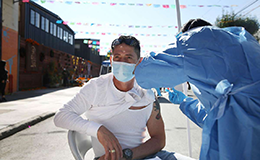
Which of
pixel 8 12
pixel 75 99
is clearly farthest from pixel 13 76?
pixel 75 99

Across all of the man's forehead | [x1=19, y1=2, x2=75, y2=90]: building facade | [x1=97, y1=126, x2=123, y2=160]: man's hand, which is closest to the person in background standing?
[x1=19, y1=2, x2=75, y2=90]: building facade

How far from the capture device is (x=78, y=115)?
1.68 meters

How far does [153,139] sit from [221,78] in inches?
41.0

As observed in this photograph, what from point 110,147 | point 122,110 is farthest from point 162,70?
point 122,110

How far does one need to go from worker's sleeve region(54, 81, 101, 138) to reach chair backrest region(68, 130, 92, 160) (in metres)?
0.09

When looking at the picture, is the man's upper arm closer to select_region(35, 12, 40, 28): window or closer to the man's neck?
the man's neck

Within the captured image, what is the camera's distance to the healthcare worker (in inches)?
34.6

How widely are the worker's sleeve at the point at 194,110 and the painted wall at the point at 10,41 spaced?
1301 cm

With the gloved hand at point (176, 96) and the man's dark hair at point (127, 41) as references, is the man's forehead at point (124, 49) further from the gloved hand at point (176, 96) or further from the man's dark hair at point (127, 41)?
the gloved hand at point (176, 96)

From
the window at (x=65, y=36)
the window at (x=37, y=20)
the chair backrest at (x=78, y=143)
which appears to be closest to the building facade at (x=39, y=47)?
the window at (x=37, y=20)

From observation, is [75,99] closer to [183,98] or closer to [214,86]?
[183,98]

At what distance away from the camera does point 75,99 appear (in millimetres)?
1750

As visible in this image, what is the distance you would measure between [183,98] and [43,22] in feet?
68.6

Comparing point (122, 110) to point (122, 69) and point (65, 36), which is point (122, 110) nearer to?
point (122, 69)
